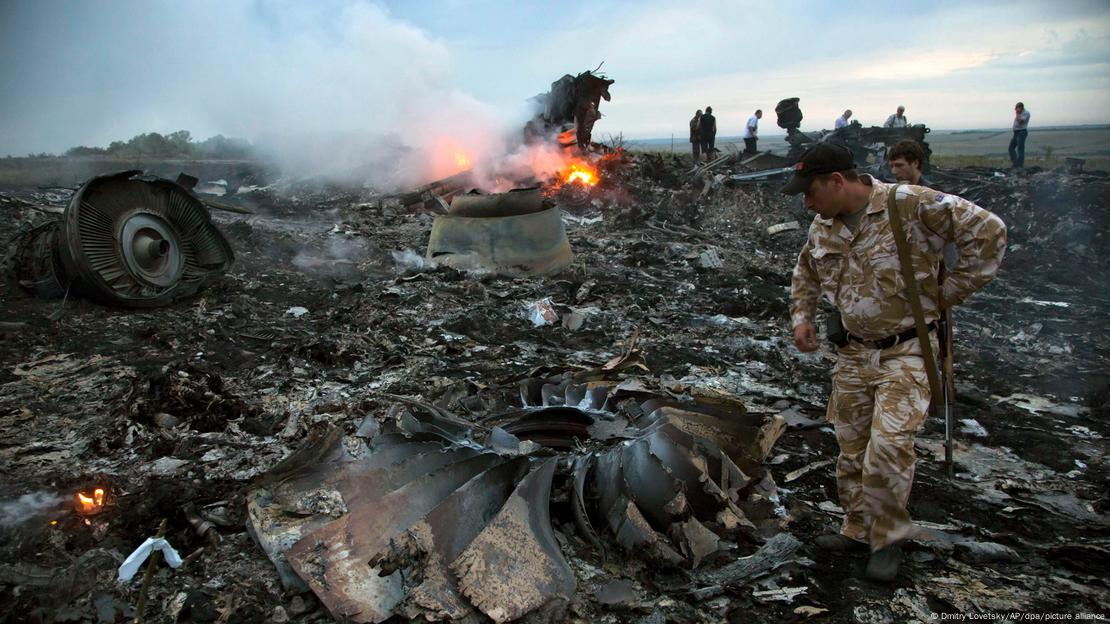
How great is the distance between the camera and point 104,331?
5863 mm

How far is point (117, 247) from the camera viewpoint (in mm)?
6434

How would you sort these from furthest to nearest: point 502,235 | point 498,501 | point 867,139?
point 867,139, point 502,235, point 498,501

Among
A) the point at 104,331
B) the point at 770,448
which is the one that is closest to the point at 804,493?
the point at 770,448

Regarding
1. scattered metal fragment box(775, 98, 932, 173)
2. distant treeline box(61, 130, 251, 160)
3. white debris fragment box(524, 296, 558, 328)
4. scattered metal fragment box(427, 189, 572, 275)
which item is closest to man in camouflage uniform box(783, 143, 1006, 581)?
white debris fragment box(524, 296, 558, 328)

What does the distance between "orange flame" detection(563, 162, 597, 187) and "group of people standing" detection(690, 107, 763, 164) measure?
4575mm

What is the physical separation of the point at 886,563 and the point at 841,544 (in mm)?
261

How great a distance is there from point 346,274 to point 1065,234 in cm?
1157

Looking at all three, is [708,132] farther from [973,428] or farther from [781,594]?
[781,594]

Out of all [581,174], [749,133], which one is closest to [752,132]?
[749,133]

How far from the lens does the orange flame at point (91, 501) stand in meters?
3.13

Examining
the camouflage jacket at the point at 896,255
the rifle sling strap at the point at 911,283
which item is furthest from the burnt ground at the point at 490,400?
the camouflage jacket at the point at 896,255

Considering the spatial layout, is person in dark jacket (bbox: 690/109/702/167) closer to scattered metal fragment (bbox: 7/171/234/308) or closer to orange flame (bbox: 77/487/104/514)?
scattered metal fragment (bbox: 7/171/234/308)

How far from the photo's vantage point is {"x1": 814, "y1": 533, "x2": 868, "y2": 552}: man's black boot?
2.87 m

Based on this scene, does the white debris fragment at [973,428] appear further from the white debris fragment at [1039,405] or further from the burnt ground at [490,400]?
the white debris fragment at [1039,405]
